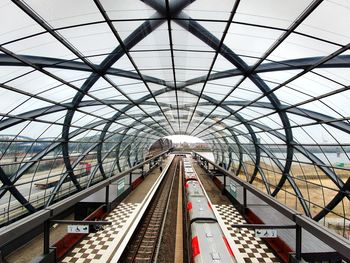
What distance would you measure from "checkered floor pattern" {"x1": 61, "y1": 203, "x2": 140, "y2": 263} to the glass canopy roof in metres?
7.49

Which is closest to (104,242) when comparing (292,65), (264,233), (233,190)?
(264,233)

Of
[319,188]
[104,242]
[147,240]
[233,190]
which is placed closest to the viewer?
[104,242]

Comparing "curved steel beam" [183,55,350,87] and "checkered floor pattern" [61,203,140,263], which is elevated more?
"curved steel beam" [183,55,350,87]

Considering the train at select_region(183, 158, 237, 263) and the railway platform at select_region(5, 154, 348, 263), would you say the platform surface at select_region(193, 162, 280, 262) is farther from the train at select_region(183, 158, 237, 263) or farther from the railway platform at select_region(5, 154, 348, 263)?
the train at select_region(183, 158, 237, 263)

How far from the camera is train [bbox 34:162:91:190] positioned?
2096cm

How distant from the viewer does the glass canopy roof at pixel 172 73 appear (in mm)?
6957

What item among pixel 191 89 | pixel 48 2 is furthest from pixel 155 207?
pixel 48 2

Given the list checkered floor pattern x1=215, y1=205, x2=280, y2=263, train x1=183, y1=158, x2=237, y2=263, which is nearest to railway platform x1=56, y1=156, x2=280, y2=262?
checkered floor pattern x1=215, y1=205, x2=280, y2=263

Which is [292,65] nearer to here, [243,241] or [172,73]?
[172,73]

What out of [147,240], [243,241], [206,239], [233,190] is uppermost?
[206,239]

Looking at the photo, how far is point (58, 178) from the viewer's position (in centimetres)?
2328

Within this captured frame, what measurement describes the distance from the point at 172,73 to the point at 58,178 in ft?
60.3

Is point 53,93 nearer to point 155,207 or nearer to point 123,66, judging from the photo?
point 123,66

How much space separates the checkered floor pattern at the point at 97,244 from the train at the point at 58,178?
44.1 ft
